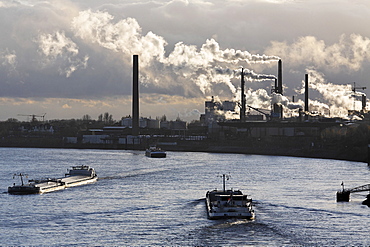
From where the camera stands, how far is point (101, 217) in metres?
66.2

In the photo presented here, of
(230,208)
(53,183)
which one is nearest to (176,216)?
(230,208)

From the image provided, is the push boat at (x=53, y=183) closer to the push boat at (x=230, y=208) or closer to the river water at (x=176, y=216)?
the river water at (x=176, y=216)

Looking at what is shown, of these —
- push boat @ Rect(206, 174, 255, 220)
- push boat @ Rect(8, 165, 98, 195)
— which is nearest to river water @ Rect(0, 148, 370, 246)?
push boat @ Rect(206, 174, 255, 220)

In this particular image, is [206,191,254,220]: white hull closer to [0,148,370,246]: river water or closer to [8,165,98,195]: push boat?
[0,148,370,246]: river water

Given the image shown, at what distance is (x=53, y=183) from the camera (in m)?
96.8

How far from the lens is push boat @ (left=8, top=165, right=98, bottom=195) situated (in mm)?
87062

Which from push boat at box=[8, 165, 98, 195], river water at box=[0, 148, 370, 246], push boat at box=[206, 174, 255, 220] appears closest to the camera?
river water at box=[0, 148, 370, 246]

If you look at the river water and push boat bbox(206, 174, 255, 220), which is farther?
push boat bbox(206, 174, 255, 220)

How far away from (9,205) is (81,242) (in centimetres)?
2287

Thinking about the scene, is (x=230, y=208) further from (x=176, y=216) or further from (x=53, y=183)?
(x=53, y=183)

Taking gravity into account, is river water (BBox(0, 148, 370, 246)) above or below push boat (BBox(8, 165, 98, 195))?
below

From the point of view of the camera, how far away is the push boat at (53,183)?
87062 millimetres

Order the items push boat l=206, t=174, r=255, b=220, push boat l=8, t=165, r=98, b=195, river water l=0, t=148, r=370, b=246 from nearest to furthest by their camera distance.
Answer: river water l=0, t=148, r=370, b=246 < push boat l=206, t=174, r=255, b=220 < push boat l=8, t=165, r=98, b=195

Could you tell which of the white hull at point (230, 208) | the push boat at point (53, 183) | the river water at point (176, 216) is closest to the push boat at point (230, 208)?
the white hull at point (230, 208)
